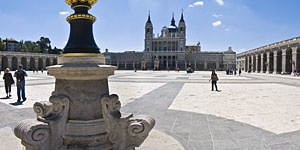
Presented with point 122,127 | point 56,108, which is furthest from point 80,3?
point 122,127

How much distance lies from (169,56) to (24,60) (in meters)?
57.5

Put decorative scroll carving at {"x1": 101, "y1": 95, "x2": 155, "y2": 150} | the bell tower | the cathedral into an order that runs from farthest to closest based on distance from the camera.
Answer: the bell tower → the cathedral → decorative scroll carving at {"x1": 101, "y1": 95, "x2": 155, "y2": 150}

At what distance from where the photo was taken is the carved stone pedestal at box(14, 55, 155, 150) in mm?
3141

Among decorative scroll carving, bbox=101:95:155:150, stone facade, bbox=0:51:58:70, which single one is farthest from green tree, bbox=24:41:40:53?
decorative scroll carving, bbox=101:95:155:150

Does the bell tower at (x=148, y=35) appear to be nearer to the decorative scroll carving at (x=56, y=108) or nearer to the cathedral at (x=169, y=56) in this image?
the cathedral at (x=169, y=56)

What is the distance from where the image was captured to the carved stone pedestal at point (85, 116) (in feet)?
10.3

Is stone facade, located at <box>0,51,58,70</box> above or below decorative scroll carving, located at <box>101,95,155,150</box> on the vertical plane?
above

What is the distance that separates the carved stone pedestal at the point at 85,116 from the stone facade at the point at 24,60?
74517 mm

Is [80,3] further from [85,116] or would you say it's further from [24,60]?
[24,60]

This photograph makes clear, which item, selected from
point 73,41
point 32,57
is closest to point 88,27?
point 73,41

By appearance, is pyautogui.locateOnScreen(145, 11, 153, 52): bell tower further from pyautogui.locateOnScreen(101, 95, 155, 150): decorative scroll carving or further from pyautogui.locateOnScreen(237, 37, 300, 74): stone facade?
pyautogui.locateOnScreen(101, 95, 155, 150): decorative scroll carving

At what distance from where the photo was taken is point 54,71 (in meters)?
3.23

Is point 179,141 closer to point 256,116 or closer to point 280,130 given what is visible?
point 280,130

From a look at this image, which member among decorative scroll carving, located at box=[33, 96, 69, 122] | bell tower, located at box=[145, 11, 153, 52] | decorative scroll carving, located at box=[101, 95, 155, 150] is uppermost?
bell tower, located at box=[145, 11, 153, 52]
